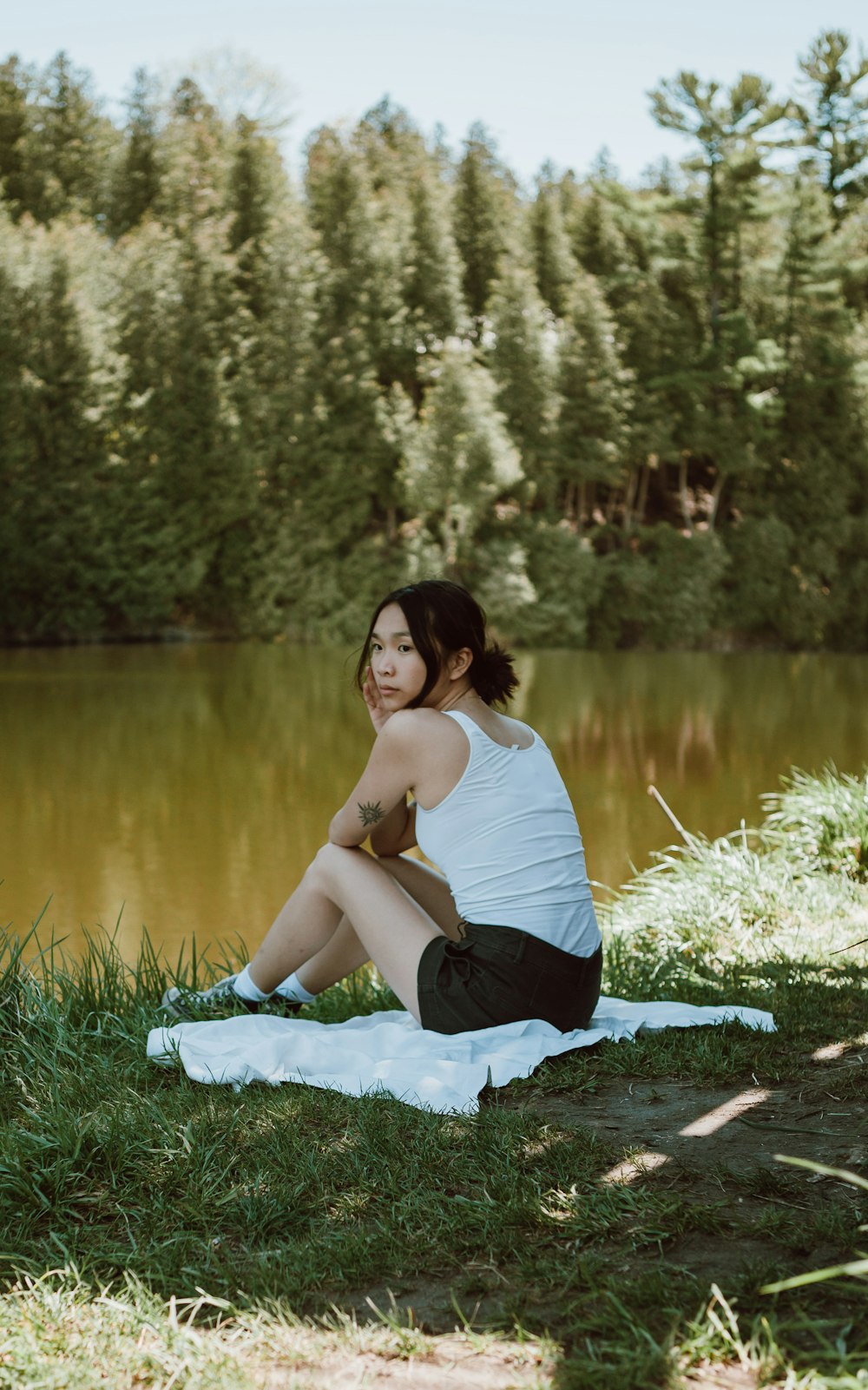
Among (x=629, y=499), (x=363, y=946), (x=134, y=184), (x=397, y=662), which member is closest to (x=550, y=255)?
(x=629, y=499)

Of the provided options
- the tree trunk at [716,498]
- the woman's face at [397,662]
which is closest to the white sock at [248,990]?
the woman's face at [397,662]

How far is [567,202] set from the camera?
30.9 m

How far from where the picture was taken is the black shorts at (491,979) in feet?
8.14

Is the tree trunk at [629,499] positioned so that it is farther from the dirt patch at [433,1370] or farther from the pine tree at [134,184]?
the dirt patch at [433,1370]

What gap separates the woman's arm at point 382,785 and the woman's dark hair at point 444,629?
4.3 inches

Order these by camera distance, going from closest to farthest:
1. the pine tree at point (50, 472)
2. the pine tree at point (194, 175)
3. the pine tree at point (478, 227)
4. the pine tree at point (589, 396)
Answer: the pine tree at point (50, 472) → the pine tree at point (589, 396) → the pine tree at point (194, 175) → the pine tree at point (478, 227)

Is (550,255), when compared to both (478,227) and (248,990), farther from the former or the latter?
(248,990)

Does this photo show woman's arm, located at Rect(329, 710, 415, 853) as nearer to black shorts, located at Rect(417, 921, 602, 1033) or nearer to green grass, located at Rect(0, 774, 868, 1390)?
black shorts, located at Rect(417, 921, 602, 1033)

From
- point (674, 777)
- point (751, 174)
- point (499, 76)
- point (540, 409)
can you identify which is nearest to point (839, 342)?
point (751, 174)

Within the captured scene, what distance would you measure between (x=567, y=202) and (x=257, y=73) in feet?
27.8

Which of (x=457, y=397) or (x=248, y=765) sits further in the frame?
(x=457, y=397)

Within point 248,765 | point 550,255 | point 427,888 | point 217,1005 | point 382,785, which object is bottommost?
point 248,765

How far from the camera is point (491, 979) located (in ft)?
8.14

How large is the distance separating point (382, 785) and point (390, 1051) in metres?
0.56
